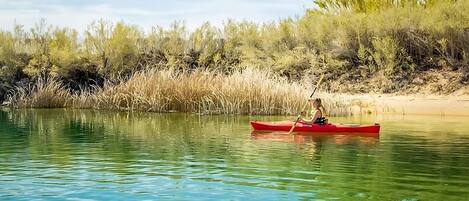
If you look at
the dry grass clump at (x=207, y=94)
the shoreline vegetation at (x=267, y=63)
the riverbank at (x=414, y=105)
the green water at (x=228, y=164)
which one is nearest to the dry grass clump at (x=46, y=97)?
the shoreline vegetation at (x=267, y=63)

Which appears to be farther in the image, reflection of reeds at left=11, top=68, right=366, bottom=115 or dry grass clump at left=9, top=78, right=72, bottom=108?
dry grass clump at left=9, top=78, right=72, bottom=108

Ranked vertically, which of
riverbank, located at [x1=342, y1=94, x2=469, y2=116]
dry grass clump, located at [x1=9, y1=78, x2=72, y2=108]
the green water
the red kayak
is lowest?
the green water

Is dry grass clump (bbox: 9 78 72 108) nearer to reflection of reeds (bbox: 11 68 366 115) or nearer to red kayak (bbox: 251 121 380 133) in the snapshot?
reflection of reeds (bbox: 11 68 366 115)

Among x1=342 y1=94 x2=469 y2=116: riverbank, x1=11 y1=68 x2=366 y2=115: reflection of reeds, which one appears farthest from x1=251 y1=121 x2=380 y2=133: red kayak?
x1=342 y1=94 x2=469 y2=116: riverbank

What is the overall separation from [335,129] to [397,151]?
447cm

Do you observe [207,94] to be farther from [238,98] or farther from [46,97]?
[46,97]

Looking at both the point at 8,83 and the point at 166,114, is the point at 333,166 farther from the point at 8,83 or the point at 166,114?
the point at 8,83

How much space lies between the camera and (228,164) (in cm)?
1329

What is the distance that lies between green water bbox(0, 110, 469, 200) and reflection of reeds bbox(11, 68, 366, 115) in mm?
6237

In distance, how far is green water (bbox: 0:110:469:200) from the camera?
33.8ft

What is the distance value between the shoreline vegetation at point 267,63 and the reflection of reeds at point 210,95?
0.04m

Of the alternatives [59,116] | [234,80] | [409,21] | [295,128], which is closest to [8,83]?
[59,116]

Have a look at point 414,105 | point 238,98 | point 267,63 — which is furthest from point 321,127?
point 267,63

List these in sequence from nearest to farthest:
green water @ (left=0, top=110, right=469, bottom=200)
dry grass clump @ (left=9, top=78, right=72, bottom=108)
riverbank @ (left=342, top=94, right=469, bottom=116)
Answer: green water @ (left=0, top=110, right=469, bottom=200) → riverbank @ (left=342, top=94, right=469, bottom=116) → dry grass clump @ (left=9, top=78, right=72, bottom=108)
